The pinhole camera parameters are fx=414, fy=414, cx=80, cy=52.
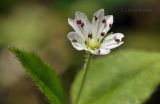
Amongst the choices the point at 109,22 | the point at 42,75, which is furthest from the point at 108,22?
the point at 42,75

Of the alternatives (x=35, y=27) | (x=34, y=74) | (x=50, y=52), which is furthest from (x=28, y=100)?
(x=34, y=74)

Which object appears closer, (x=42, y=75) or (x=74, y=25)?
(x=74, y=25)

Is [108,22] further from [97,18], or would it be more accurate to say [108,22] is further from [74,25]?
[74,25]

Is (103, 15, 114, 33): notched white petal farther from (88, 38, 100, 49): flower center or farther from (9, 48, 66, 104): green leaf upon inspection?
(9, 48, 66, 104): green leaf

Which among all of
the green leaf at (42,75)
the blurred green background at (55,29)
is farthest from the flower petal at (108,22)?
the blurred green background at (55,29)

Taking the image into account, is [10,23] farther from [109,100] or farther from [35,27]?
[109,100]

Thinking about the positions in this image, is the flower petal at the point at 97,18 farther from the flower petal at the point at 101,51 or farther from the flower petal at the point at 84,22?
the flower petal at the point at 101,51
